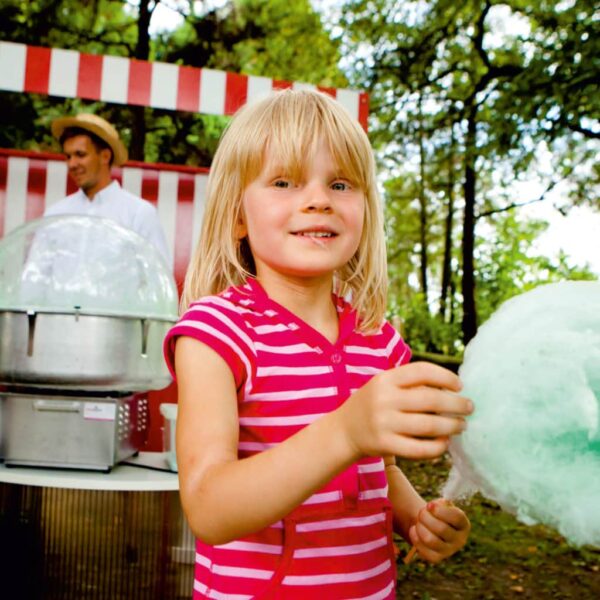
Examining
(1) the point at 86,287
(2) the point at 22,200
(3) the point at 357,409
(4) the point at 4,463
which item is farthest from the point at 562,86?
(3) the point at 357,409

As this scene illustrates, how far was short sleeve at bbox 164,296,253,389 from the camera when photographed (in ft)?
3.55

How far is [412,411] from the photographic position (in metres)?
0.77

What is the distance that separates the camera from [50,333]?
2.16m

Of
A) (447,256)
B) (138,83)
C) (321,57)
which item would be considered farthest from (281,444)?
(447,256)

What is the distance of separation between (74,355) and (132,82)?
2.73m

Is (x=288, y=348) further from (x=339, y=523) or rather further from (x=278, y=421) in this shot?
(x=339, y=523)

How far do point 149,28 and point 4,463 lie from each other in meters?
8.92

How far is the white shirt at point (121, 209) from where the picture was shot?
166 inches

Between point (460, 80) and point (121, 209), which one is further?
point (460, 80)

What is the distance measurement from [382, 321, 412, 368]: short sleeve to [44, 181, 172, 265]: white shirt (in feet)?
9.62

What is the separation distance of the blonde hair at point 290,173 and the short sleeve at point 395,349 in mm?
37

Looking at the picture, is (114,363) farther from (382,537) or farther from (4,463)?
(382,537)

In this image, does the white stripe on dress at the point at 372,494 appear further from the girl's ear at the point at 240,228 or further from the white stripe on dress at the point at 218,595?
the girl's ear at the point at 240,228

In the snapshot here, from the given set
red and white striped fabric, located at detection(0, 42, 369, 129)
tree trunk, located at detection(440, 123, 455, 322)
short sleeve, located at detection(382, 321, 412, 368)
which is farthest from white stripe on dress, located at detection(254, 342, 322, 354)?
tree trunk, located at detection(440, 123, 455, 322)
